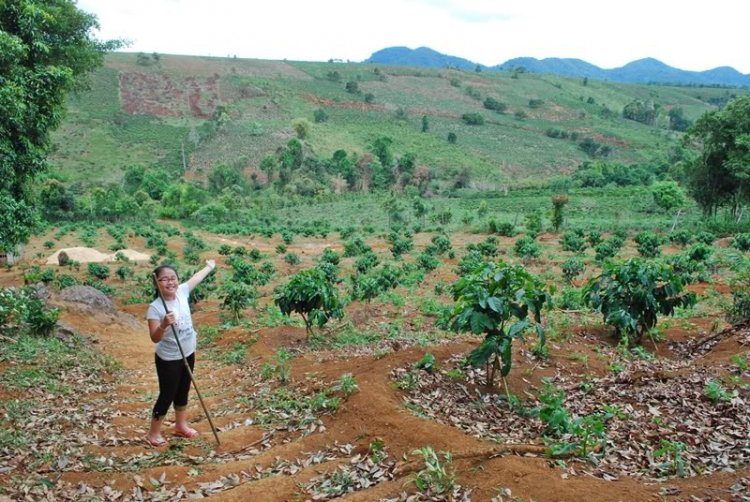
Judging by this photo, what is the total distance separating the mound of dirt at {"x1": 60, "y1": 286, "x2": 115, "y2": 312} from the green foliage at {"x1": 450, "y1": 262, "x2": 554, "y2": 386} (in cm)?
999

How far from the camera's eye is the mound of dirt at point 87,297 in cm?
1241

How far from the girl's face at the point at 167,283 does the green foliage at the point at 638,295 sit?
554 cm

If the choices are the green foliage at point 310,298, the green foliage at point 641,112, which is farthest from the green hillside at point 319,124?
the green foliage at point 310,298

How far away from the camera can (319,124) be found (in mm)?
69625

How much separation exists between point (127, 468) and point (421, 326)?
6612mm

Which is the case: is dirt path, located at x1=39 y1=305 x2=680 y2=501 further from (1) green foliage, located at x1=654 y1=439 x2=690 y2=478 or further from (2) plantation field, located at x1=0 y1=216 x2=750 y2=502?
(1) green foliage, located at x1=654 y1=439 x2=690 y2=478

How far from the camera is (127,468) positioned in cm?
425

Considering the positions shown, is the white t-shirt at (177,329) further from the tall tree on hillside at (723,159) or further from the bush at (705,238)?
the tall tree on hillside at (723,159)

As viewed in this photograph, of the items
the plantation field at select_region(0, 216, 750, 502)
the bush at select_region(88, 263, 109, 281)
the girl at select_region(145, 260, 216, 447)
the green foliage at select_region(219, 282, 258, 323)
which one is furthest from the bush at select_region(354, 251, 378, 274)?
the girl at select_region(145, 260, 216, 447)

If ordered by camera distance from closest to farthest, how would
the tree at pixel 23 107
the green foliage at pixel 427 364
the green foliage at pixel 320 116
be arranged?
the green foliage at pixel 427 364, the tree at pixel 23 107, the green foliage at pixel 320 116

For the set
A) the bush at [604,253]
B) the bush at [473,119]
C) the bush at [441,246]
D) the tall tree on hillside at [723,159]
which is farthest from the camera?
the bush at [473,119]

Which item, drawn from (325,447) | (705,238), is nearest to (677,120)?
(705,238)

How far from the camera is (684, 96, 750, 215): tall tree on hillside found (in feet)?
85.9

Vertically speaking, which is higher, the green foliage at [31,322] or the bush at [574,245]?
the green foliage at [31,322]
